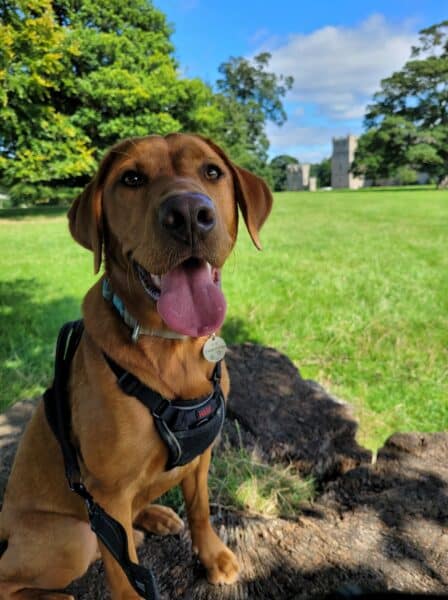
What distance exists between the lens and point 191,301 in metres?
1.91

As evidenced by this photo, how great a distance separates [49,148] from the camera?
77.2ft

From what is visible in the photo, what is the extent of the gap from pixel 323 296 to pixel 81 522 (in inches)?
222

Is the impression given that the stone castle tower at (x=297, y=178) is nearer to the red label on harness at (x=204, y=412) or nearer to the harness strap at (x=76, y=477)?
the harness strap at (x=76, y=477)

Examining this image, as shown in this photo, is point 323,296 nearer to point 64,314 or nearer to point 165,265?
point 64,314

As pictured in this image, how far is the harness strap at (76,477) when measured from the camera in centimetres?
178

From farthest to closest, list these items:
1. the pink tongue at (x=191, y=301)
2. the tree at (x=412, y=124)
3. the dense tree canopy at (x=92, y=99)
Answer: the tree at (x=412, y=124)
the dense tree canopy at (x=92, y=99)
the pink tongue at (x=191, y=301)

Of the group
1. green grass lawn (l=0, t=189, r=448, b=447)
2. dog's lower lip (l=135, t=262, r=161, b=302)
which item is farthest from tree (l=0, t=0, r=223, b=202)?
dog's lower lip (l=135, t=262, r=161, b=302)

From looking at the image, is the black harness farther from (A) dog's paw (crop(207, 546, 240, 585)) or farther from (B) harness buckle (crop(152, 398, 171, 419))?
(A) dog's paw (crop(207, 546, 240, 585))

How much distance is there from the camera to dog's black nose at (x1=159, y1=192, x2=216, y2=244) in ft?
5.73

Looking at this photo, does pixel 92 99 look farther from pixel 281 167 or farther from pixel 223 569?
pixel 281 167

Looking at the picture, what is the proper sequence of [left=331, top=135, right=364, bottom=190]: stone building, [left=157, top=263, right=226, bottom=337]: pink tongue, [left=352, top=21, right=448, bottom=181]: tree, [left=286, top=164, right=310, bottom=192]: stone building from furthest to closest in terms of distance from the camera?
[left=286, top=164, right=310, bottom=192]: stone building, [left=331, top=135, right=364, bottom=190]: stone building, [left=352, top=21, right=448, bottom=181]: tree, [left=157, top=263, right=226, bottom=337]: pink tongue

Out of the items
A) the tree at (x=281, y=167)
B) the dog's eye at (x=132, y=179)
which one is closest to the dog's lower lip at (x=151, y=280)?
the dog's eye at (x=132, y=179)

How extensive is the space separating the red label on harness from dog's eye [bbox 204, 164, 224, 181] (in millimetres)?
1112

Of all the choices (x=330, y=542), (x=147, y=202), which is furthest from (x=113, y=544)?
(x=147, y=202)
